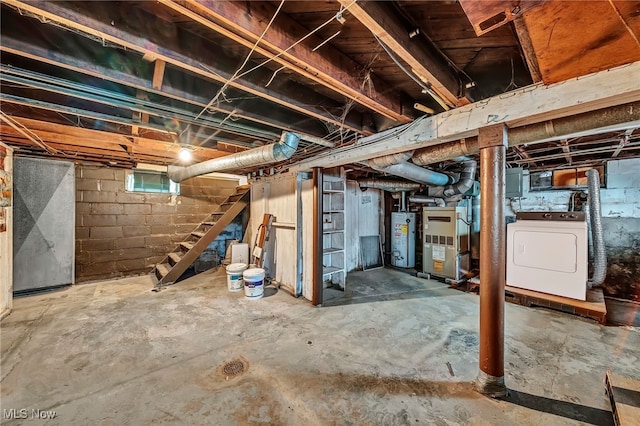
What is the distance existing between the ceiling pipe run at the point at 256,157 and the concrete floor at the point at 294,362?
187 cm

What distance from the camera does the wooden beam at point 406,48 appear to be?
105 cm

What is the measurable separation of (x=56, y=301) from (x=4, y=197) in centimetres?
154

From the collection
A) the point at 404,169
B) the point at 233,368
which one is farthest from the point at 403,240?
the point at 233,368

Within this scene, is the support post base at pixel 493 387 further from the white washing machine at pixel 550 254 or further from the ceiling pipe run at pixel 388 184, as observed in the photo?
the ceiling pipe run at pixel 388 184

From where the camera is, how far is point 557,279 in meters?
3.22

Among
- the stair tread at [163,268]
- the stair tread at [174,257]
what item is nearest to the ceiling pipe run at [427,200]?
the stair tread at [174,257]

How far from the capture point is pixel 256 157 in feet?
9.32

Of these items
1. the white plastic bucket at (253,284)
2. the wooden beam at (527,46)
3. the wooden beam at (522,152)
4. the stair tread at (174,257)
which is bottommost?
the white plastic bucket at (253,284)

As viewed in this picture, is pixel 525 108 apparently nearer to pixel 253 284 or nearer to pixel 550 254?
pixel 550 254

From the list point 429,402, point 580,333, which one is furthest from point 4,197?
point 580,333

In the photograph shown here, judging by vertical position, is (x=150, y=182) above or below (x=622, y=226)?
above

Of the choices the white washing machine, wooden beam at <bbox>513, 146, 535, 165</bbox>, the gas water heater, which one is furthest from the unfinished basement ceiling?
the gas water heater

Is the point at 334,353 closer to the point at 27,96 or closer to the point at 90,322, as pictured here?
the point at 90,322

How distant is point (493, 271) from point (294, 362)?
1.74m
